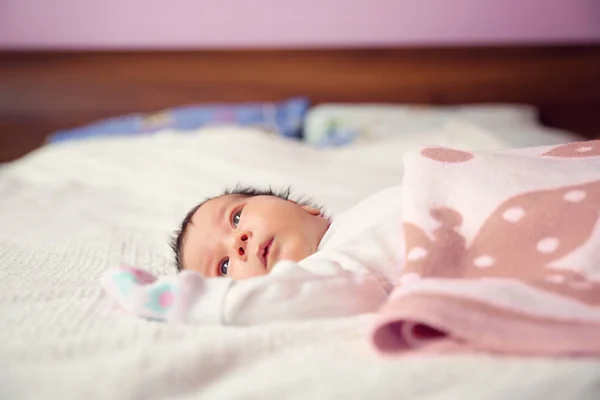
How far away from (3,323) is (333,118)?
4.77 ft

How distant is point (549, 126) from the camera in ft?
7.54

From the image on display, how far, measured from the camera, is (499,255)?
28.7 inches

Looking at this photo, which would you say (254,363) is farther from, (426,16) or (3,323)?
(426,16)

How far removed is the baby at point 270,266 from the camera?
711 millimetres

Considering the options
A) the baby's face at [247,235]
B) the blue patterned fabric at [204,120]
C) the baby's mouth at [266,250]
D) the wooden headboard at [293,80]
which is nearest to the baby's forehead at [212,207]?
the baby's face at [247,235]

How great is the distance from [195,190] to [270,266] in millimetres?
671

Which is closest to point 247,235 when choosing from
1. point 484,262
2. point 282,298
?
point 282,298

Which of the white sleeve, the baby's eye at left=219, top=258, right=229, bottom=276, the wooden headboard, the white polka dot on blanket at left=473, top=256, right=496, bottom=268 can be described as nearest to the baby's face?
the baby's eye at left=219, top=258, right=229, bottom=276

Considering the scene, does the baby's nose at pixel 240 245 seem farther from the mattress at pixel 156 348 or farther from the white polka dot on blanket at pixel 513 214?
the white polka dot on blanket at pixel 513 214

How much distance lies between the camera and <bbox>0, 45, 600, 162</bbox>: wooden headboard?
2211 millimetres

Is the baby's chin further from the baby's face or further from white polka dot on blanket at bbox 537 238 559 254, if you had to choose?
white polka dot on blanket at bbox 537 238 559 254

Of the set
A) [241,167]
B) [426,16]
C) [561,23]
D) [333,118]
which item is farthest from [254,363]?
[561,23]

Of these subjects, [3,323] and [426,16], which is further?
[426,16]

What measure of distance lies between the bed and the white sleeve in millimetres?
28
